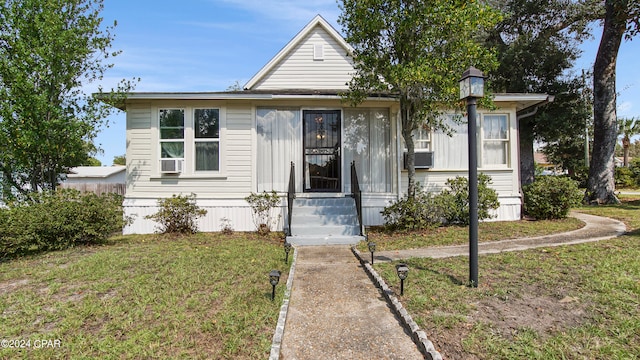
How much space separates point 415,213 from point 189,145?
6.34 metres

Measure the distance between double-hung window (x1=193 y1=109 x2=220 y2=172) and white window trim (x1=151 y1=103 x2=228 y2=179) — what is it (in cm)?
9

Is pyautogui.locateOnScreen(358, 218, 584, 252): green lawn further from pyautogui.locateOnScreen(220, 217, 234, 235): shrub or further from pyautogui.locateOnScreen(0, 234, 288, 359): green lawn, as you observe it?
pyautogui.locateOnScreen(220, 217, 234, 235): shrub

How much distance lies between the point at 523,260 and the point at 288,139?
6.42 meters

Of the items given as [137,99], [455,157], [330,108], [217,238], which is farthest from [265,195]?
[455,157]

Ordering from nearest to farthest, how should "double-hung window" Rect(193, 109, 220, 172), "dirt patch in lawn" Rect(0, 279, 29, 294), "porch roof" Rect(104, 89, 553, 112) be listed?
"dirt patch in lawn" Rect(0, 279, 29, 294)
"porch roof" Rect(104, 89, 553, 112)
"double-hung window" Rect(193, 109, 220, 172)

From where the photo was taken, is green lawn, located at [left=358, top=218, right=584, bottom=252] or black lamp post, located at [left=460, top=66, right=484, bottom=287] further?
green lawn, located at [left=358, top=218, right=584, bottom=252]

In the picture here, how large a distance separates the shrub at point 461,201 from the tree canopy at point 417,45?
6.36 feet

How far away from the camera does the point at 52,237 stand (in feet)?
22.0

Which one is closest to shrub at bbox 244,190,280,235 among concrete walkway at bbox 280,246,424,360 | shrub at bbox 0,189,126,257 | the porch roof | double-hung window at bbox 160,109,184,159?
double-hung window at bbox 160,109,184,159

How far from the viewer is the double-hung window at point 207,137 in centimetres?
907

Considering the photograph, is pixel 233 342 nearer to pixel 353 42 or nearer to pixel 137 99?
pixel 353 42

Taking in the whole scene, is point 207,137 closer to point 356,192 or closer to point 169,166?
point 169,166

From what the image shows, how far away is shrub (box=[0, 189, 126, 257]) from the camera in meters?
6.19

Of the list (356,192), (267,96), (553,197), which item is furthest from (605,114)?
(267,96)
